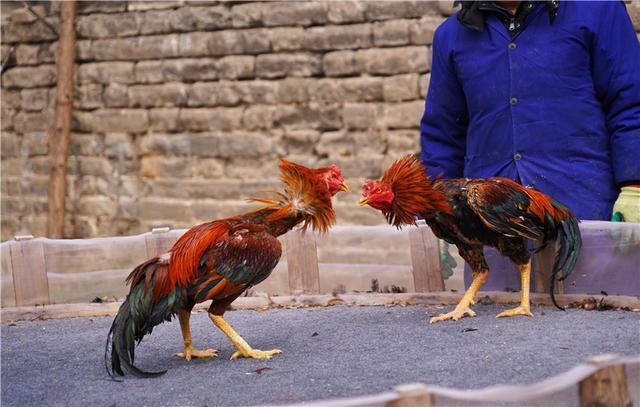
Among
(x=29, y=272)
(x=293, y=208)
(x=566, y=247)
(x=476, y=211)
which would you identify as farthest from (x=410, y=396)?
(x=29, y=272)

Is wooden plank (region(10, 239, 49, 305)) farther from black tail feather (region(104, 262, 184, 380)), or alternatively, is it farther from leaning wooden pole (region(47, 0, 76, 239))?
leaning wooden pole (region(47, 0, 76, 239))

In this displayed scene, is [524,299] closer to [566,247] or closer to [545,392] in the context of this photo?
[566,247]

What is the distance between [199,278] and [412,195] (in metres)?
1.01

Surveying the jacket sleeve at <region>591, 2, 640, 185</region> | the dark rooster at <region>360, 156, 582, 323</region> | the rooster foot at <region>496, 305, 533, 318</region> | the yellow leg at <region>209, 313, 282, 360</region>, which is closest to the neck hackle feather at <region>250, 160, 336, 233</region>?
the dark rooster at <region>360, 156, 582, 323</region>

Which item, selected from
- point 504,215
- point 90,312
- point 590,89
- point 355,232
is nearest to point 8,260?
point 90,312

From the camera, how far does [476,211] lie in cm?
433

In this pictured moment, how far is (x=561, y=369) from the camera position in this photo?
3518mm

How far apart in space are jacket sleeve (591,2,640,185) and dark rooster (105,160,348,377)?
1428 mm

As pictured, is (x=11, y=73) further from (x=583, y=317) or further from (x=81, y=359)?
(x=583, y=317)

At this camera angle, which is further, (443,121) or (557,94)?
(443,121)

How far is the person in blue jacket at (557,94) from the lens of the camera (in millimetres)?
4574

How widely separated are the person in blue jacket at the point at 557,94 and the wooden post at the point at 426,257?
0.48 m

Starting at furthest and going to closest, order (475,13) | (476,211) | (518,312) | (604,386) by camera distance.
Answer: (475,13), (518,312), (476,211), (604,386)

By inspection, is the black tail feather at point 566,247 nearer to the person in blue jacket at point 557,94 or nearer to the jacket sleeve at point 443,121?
the person in blue jacket at point 557,94
